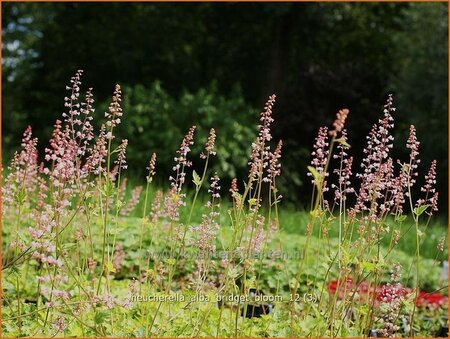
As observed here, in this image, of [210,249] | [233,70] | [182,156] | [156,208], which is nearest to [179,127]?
[233,70]

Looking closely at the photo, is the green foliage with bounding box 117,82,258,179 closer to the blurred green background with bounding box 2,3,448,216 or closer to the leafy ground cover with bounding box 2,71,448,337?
the blurred green background with bounding box 2,3,448,216

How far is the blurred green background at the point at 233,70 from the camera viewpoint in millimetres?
14234

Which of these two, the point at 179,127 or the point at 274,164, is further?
the point at 179,127

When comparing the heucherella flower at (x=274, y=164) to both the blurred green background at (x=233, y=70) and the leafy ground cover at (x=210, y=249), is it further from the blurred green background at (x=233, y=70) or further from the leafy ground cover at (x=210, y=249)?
the blurred green background at (x=233, y=70)

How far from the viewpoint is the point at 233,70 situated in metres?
19.1

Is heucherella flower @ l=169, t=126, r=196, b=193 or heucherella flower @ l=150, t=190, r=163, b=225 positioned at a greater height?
heucherella flower @ l=169, t=126, r=196, b=193

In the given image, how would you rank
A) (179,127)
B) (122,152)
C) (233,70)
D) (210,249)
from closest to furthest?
1. (122,152)
2. (210,249)
3. (179,127)
4. (233,70)

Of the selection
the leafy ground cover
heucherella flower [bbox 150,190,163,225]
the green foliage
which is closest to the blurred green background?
the green foliage

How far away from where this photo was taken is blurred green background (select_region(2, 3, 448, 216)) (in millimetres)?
14234

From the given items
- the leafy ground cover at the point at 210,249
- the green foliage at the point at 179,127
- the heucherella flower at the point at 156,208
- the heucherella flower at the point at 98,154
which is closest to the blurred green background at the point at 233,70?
the green foliage at the point at 179,127

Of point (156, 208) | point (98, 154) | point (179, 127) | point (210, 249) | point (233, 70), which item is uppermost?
point (233, 70)

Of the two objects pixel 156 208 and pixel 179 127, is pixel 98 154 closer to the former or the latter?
pixel 156 208

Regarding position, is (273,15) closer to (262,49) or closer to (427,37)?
(262,49)

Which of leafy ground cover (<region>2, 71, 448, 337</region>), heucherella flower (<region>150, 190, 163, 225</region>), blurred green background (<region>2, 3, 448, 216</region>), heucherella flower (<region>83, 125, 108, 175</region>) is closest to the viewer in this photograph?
leafy ground cover (<region>2, 71, 448, 337</region>)
